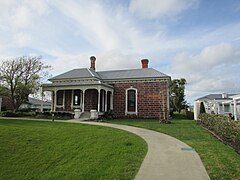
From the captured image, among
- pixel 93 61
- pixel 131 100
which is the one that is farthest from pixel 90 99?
pixel 93 61

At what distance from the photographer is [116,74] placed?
25688mm

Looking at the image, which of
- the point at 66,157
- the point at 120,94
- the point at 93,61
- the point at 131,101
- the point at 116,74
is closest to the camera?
the point at 66,157

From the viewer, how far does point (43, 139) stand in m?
8.19

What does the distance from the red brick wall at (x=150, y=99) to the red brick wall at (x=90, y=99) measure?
285 cm

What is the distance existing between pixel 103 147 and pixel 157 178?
311 centimetres

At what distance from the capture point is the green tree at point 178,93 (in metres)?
40.4

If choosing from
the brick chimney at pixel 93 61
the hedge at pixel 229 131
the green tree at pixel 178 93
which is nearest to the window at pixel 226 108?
the green tree at pixel 178 93

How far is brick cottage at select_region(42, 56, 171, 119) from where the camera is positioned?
22.3 meters

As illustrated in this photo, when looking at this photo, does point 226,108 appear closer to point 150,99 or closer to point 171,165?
point 150,99

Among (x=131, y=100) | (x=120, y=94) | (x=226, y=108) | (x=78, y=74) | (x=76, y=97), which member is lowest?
(x=226, y=108)

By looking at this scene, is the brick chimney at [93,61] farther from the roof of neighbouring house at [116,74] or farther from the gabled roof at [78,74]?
the gabled roof at [78,74]

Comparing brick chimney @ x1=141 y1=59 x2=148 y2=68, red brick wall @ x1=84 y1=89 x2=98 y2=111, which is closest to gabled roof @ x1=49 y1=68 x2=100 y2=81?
red brick wall @ x1=84 y1=89 x2=98 y2=111

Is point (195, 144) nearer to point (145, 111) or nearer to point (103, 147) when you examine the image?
point (103, 147)

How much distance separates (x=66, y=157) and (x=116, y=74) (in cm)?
1985
